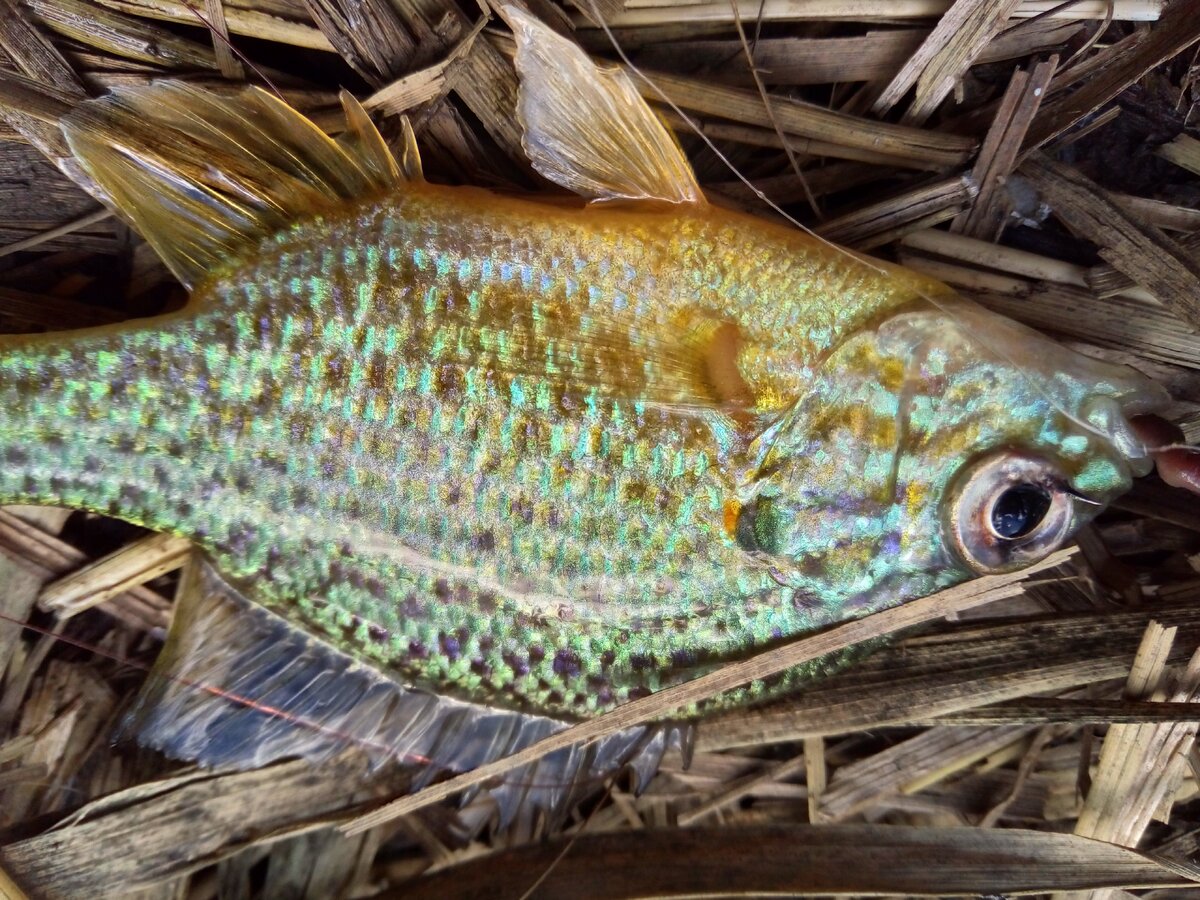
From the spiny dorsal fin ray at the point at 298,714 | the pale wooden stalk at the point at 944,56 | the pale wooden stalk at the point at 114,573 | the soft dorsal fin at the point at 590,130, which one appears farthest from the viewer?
the pale wooden stalk at the point at 114,573

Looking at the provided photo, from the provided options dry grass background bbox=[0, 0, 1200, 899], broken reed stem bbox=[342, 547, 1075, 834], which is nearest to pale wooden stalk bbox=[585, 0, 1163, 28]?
dry grass background bbox=[0, 0, 1200, 899]

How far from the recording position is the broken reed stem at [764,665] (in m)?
1.82

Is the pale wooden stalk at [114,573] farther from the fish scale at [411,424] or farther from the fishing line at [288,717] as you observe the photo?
the fish scale at [411,424]

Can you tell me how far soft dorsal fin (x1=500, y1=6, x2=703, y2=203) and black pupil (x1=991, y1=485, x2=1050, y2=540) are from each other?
34.7 inches

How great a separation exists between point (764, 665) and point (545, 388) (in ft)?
2.55

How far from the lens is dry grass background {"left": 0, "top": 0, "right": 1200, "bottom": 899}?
1.96 metres

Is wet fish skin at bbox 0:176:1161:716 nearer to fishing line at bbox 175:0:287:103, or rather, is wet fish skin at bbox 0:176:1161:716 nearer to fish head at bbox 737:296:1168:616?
fish head at bbox 737:296:1168:616

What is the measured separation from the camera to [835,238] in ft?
6.80

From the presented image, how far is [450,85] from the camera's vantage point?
1952 millimetres

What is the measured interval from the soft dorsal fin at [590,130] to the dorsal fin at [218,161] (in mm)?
296

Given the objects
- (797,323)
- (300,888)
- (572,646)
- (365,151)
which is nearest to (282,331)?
(365,151)

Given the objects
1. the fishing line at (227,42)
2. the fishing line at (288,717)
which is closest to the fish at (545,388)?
the fishing line at (227,42)

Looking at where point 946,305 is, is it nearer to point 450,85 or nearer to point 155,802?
point 450,85

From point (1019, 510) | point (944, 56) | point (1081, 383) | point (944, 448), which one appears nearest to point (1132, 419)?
point (1081, 383)
